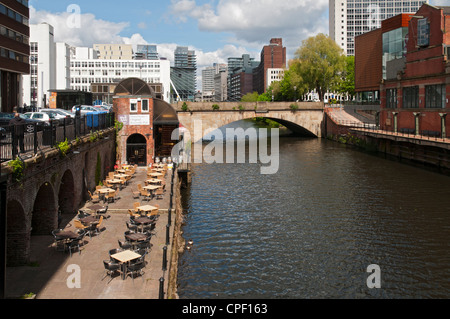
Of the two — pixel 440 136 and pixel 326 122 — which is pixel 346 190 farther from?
pixel 326 122

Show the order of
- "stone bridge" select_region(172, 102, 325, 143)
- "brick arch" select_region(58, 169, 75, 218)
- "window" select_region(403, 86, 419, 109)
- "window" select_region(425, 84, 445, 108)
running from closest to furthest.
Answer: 1. "brick arch" select_region(58, 169, 75, 218)
2. "window" select_region(425, 84, 445, 108)
3. "window" select_region(403, 86, 419, 109)
4. "stone bridge" select_region(172, 102, 325, 143)

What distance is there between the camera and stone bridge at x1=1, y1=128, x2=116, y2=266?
16562 mm

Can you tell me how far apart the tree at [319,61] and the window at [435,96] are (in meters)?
40.6

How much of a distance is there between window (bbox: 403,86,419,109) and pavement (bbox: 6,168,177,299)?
139ft

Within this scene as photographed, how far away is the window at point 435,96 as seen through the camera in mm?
48562

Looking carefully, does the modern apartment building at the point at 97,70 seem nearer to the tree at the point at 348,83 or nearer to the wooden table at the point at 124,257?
the tree at the point at 348,83

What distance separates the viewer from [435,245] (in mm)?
23109

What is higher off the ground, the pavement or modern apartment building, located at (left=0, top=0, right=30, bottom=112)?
modern apartment building, located at (left=0, top=0, right=30, bottom=112)

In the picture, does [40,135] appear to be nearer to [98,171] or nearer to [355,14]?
[98,171]

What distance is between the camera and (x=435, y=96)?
49.9m

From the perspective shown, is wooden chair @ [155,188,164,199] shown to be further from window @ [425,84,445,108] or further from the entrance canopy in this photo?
window @ [425,84,445,108]

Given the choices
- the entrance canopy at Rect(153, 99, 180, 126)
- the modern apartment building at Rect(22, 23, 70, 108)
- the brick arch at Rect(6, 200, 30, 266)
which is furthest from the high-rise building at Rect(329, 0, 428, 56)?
the brick arch at Rect(6, 200, 30, 266)

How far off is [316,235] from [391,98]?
42176 mm
